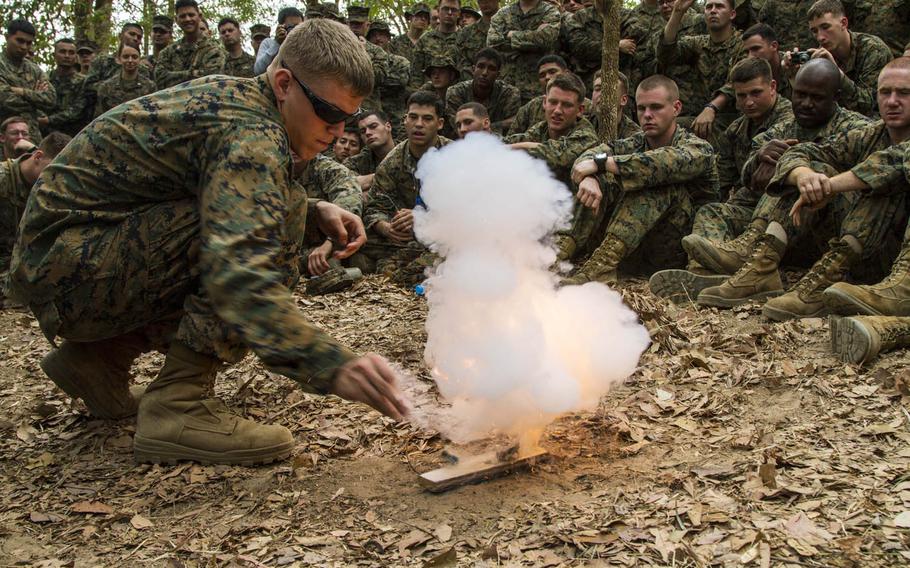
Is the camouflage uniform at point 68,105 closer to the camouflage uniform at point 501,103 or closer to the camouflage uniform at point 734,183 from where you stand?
the camouflage uniform at point 501,103

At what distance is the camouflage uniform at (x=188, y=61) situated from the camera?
37.3 ft

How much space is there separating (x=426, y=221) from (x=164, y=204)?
114cm

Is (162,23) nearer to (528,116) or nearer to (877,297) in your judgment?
(528,116)

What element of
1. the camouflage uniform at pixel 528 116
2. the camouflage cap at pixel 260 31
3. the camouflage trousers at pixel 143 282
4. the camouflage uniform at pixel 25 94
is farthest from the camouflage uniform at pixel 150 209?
the camouflage cap at pixel 260 31

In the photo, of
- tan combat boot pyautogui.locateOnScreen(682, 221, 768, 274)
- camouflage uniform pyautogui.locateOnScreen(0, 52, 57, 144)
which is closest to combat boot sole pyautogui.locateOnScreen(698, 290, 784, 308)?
tan combat boot pyautogui.locateOnScreen(682, 221, 768, 274)

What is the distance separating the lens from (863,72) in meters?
6.76

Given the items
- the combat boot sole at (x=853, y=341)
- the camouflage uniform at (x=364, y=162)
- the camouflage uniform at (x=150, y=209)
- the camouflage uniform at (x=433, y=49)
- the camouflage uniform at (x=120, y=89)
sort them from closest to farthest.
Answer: the camouflage uniform at (x=150, y=209)
the combat boot sole at (x=853, y=341)
the camouflage uniform at (x=364, y=162)
the camouflage uniform at (x=433, y=49)
the camouflage uniform at (x=120, y=89)

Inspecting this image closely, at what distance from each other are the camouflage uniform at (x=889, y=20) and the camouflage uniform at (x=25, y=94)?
11102mm

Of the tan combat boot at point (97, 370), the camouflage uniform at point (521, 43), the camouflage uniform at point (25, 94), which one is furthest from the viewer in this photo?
the camouflage uniform at point (25, 94)

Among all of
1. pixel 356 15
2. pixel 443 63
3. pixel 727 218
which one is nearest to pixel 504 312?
pixel 727 218

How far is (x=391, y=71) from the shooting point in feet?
34.5

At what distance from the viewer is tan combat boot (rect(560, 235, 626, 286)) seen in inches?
239

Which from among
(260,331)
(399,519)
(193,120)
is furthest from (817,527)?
(193,120)

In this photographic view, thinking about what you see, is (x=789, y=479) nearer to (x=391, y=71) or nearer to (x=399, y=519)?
(x=399, y=519)
